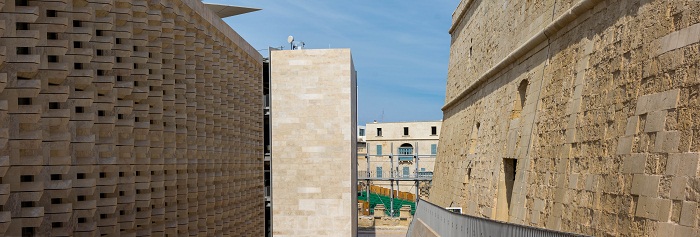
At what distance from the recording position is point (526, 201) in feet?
27.4

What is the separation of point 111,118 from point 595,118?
15.5 feet

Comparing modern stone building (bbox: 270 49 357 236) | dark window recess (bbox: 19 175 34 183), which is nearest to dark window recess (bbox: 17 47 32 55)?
dark window recess (bbox: 19 175 34 183)

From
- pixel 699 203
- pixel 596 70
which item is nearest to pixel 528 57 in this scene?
pixel 596 70

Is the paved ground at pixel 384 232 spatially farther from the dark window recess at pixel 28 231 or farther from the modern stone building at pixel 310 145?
the dark window recess at pixel 28 231

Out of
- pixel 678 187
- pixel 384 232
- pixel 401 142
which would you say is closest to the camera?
pixel 678 187

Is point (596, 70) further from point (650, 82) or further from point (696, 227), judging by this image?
point (696, 227)

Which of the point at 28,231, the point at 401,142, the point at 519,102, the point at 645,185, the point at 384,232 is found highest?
the point at 519,102

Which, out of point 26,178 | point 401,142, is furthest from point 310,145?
point 401,142

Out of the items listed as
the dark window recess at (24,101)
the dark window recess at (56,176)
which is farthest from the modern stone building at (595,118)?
the dark window recess at (24,101)

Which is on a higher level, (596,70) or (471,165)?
(596,70)

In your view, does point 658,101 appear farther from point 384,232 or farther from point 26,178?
point 384,232

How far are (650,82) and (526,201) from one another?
3.27 m

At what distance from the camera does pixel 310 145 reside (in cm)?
1702

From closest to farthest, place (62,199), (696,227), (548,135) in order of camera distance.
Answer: (696,227) → (62,199) → (548,135)
